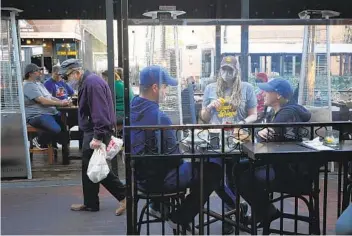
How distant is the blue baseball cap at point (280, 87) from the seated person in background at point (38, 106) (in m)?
4.08

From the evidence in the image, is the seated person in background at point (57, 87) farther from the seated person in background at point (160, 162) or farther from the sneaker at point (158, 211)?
the seated person in background at point (160, 162)

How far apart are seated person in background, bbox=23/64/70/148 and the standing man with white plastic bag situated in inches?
85.0

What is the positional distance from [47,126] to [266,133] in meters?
4.28

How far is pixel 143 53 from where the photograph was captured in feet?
13.2

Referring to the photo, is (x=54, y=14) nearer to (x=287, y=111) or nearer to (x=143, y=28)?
(x=143, y=28)

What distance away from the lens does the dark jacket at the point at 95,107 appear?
14.4 ft

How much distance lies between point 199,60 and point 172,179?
4.01 ft

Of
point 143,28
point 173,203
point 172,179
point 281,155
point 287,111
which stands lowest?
point 173,203

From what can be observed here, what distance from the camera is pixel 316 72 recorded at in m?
5.07

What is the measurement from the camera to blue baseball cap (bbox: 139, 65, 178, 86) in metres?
3.52

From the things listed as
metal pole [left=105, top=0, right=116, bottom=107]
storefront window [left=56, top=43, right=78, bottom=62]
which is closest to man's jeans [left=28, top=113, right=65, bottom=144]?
metal pole [left=105, top=0, right=116, bottom=107]

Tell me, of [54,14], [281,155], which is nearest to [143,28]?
[281,155]

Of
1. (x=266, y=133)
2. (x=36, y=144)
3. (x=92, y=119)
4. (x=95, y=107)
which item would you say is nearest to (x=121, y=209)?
(x=92, y=119)

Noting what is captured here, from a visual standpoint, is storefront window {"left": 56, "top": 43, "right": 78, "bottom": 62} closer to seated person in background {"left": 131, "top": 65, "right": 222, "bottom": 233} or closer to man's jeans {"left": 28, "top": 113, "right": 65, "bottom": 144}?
man's jeans {"left": 28, "top": 113, "right": 65, "bottom": 144}
